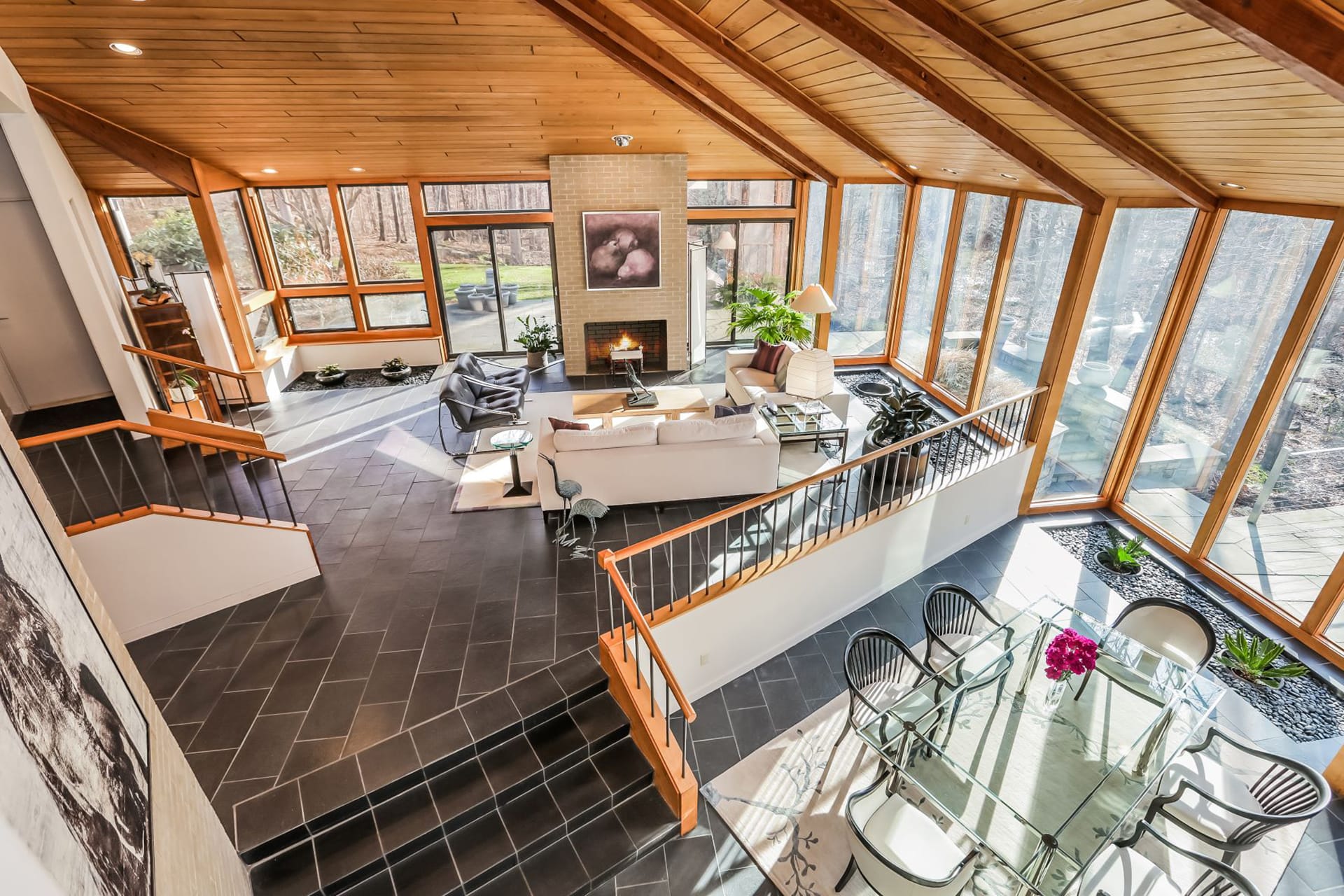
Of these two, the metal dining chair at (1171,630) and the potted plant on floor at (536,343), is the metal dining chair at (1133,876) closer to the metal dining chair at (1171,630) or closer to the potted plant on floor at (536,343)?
the metal dining chair at (1171,630)

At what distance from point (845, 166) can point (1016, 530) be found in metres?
5.35

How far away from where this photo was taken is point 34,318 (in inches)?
277

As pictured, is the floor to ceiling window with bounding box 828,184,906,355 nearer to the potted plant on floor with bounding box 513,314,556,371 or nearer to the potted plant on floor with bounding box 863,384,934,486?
the potted plant on floor with bounding box 863,384,934,486

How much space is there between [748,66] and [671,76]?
948 millimetres

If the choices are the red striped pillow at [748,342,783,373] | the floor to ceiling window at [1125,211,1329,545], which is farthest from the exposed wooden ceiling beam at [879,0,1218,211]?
the red striped pillow at [748,342,783,373]

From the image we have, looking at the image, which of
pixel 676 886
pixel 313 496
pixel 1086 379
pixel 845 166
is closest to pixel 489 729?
pixel 676 886

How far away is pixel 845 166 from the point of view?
8711mm

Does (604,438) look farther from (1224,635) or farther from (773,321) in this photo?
(1224,635)

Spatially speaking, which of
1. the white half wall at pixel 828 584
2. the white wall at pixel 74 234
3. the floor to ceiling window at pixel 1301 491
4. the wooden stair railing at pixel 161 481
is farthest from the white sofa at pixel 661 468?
the white wall at pixel 74 234

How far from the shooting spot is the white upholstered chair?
2832 millimetres

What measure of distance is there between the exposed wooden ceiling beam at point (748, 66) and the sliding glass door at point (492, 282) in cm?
485

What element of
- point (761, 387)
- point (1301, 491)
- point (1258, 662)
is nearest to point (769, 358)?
point (761, 387)

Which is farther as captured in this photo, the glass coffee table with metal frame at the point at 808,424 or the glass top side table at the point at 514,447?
the glass coffee table with metal frame at the point at 808,424

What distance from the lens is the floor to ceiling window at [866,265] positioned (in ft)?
29.9
